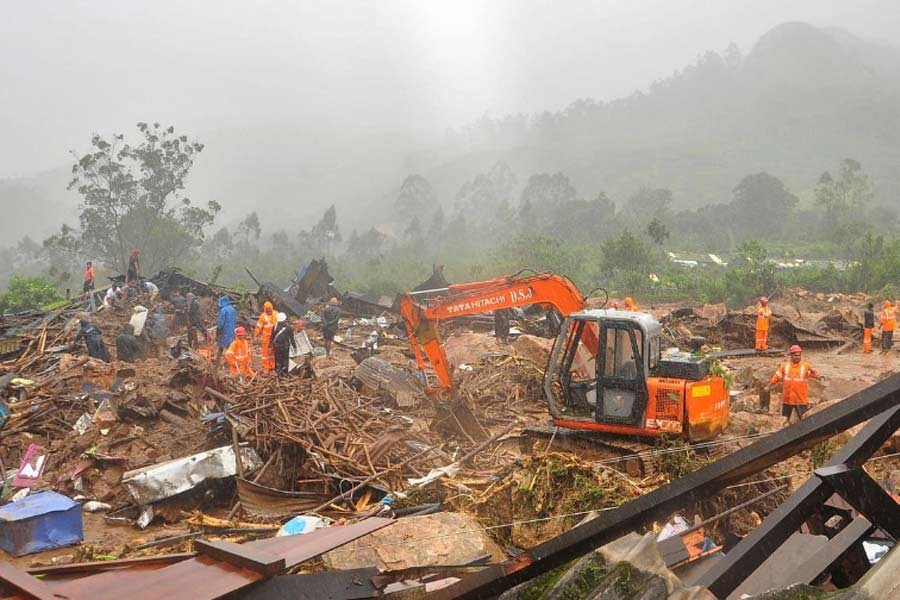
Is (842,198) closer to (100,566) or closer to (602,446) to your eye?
(602,446)

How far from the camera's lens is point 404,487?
7207mm

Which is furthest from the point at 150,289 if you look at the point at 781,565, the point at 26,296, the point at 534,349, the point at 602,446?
the point at 781,565

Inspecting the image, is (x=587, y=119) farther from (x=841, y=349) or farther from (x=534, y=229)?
(x=841, y=349)

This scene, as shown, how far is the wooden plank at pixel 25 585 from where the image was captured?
1.90m

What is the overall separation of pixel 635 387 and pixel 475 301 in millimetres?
2723

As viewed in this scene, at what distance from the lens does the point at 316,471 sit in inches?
294

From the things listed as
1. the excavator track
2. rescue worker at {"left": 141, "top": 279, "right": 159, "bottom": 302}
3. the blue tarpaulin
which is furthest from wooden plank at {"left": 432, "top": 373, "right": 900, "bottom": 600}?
rescue worker at {"left": 141, "top": 279, "right": 159, "bottom": 302}

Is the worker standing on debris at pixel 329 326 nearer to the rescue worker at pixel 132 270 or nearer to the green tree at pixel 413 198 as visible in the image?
the rescue worker at pixel 132 270

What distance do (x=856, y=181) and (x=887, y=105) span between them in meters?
72.9

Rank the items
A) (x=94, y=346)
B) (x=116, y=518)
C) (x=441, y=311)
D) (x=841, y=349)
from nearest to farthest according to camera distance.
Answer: (x=116, y=518), (x=441, y=311), (x=94, y=346), (x=841, y=349)

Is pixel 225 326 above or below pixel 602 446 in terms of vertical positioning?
above

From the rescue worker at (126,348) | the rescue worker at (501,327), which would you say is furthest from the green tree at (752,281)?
the rescue worker at (126,348)

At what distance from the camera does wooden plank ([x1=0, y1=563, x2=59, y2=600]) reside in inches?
→ 74.6

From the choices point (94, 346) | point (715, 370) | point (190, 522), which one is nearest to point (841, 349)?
point (715, 370)
